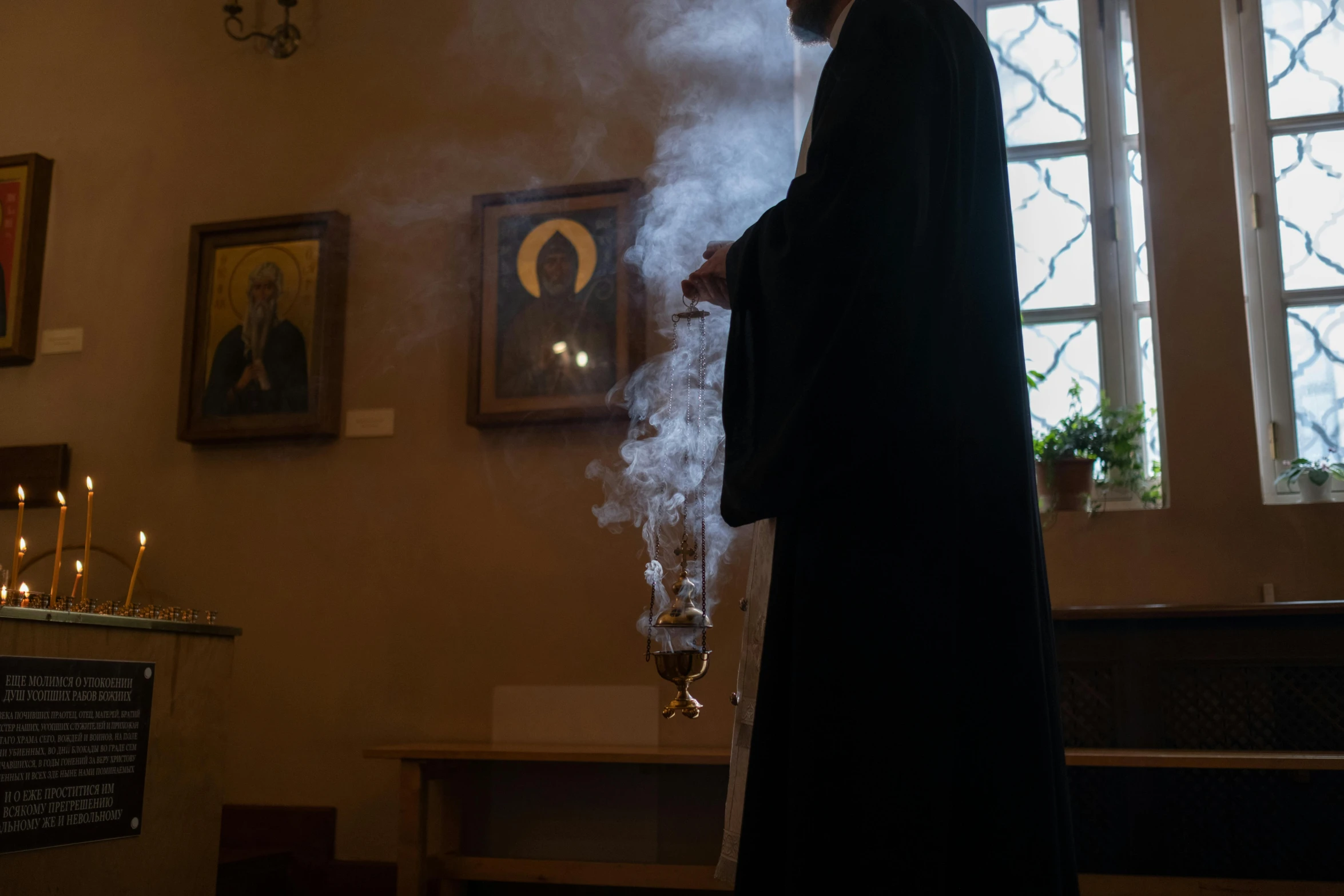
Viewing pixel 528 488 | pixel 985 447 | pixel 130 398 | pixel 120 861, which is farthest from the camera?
pixel 130 398

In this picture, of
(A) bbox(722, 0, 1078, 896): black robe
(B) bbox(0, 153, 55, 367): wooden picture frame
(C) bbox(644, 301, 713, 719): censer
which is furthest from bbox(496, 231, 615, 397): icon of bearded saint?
(A) bbox(722, 0, 1078, 896): black robe

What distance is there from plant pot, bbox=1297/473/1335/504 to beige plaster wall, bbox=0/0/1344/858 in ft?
0.44

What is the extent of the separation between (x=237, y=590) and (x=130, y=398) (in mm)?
995

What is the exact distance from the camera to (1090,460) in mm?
3902

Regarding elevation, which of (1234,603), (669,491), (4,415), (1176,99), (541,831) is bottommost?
(541,831)

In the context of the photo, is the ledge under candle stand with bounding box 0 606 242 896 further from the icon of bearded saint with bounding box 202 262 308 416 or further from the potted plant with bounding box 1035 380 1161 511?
the potted plant with bounding box 1035 380 1161 511

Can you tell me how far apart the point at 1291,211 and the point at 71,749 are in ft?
13.9

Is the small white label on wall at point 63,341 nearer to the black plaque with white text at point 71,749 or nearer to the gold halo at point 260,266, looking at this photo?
the gold halo at point 260,266

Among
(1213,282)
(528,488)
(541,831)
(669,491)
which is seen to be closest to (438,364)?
(528,488)

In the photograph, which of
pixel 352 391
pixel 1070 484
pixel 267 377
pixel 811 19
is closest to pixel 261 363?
pixel 267 377

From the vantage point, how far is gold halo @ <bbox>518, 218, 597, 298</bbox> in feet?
14.1

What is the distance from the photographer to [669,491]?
14.3 feet

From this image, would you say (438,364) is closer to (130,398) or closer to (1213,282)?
(130,398)

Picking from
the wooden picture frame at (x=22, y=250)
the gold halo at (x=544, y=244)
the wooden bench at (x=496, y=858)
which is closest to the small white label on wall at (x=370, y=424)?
the gold halo at (x=544, y=244)
